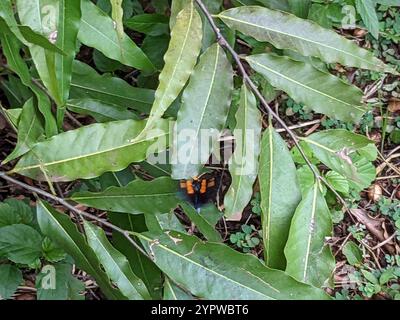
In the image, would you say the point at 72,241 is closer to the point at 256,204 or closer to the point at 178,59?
the point at 178,59

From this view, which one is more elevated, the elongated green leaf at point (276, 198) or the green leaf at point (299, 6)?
the green leaf at point (299, 6)

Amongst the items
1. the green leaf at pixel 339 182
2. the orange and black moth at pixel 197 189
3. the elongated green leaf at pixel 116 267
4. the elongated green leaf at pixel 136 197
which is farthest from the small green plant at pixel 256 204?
the elongated green leaf at pixel 116 267

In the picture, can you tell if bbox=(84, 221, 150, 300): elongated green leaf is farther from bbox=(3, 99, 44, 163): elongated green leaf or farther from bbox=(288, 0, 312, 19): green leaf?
bbox=(288, 0, 312, 19): green leaf

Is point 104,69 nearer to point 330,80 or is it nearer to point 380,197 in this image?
point 330,80

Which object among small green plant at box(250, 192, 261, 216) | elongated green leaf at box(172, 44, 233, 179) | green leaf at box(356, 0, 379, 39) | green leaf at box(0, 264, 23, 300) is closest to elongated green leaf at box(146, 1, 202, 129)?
elongated green leaf at box(172, 44, 233, 179)

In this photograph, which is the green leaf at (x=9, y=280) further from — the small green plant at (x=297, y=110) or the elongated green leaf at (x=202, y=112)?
the small green plant at (x=297, y=110)
